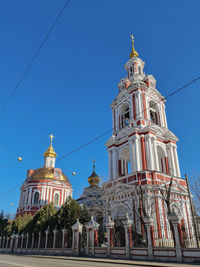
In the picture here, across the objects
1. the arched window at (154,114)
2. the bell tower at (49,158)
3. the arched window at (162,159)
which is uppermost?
the bell tower at (49,158)

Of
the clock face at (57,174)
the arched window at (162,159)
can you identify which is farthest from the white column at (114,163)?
the clock face at (57,174)

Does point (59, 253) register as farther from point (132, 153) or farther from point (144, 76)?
point (144, 76)

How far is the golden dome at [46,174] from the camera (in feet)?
167

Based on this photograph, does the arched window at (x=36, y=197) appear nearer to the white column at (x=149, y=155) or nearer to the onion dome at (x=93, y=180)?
the onion dome at (x=93, y=180)

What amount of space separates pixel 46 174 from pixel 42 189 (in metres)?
3.61

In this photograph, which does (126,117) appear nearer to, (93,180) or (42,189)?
(93,180)

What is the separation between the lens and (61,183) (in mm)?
52250

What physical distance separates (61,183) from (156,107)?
102 ft

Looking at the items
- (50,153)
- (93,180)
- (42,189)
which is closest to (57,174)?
(42,189)

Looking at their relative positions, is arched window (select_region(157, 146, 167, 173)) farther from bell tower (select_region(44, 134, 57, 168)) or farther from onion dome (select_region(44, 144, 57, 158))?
onion dome (select_region(44, 144, 57, 158))

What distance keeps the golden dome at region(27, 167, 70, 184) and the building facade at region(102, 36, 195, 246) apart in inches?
1029

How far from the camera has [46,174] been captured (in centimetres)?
5131

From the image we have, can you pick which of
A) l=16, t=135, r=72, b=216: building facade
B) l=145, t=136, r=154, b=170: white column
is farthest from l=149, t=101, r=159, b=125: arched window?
l=16, t=135, r=72, b=216: building facade

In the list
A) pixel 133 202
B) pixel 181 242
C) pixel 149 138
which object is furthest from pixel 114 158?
pixel 181 242
